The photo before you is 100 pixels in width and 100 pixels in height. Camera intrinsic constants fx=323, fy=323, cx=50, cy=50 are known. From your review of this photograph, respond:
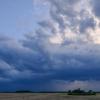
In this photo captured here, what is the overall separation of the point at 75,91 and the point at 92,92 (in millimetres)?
6437

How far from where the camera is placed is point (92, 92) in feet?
395

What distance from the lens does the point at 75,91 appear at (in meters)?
120
